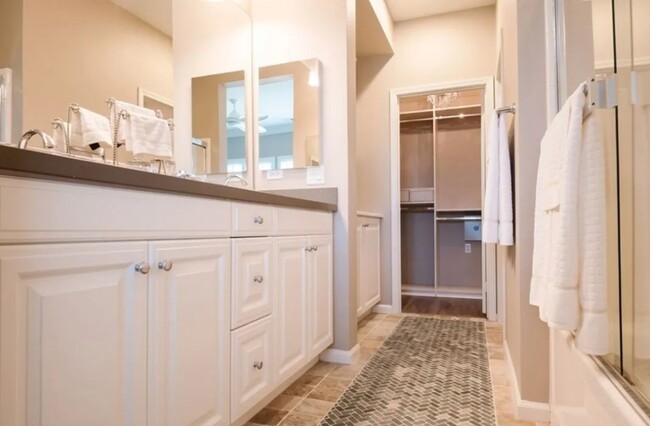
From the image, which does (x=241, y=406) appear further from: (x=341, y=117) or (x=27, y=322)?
(x=341, y=117)

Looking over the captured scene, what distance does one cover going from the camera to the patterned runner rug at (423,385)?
1.50 metres

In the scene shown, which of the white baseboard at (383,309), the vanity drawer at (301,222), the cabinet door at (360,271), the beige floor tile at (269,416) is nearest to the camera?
the beige floor tile at (269,416)

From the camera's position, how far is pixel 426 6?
3227mm

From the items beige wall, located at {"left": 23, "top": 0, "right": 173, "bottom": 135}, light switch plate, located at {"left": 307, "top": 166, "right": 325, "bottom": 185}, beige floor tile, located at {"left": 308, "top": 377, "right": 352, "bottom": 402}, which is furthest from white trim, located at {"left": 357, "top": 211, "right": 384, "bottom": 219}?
beige wall, located at {"left": 23, "top": 0, "right": 173, "bottom": 135}

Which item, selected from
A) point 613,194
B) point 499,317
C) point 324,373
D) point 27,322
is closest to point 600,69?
point 613,194

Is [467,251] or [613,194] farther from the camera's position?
[467,251]

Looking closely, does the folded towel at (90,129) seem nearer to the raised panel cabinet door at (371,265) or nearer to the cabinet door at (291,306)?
the cabinet door at (291,306)

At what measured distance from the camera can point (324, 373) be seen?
1.99 m

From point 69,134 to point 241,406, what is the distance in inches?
45.5

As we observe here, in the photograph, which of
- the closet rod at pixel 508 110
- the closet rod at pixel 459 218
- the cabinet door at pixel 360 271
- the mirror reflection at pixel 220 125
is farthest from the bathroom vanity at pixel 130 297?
the closet rod at pixel 459 218

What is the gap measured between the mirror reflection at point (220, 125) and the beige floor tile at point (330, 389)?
1.38 m

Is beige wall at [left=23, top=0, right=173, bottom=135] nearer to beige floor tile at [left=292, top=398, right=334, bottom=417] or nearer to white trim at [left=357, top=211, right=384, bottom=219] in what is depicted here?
beige floor tile at [left=292, top=398, right=334, bottom=417]

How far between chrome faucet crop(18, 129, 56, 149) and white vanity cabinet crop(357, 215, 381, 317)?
1.99 meters

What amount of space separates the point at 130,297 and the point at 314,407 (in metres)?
1.07
